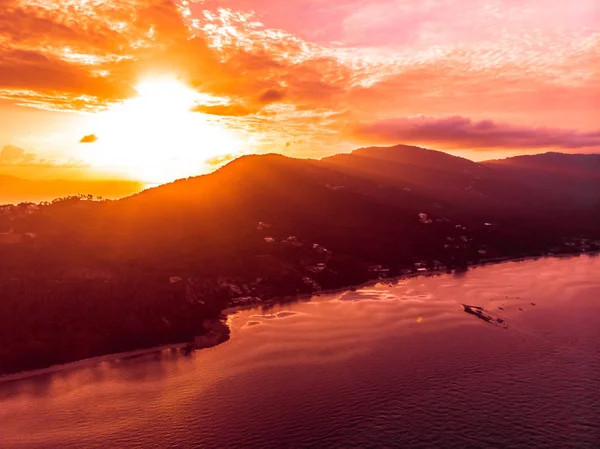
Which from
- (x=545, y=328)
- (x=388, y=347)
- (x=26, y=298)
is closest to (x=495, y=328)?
(x=545, y=328)

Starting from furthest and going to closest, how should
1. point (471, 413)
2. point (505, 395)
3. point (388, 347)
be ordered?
point (388, 347) → point (505, 395) → point (471, 413)

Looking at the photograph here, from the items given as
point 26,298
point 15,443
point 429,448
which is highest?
point 26,298

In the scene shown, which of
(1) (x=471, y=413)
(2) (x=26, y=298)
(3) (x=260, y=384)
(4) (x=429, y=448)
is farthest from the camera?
(2) (x=26, y=298)

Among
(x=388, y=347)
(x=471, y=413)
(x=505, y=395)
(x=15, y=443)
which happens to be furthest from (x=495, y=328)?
(x=15, y=443)

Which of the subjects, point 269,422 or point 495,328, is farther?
point 495,328

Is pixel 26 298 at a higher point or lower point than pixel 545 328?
higher

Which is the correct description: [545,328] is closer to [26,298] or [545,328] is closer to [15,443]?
[15,443]
